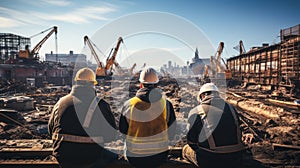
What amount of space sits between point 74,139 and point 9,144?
11.2 ft

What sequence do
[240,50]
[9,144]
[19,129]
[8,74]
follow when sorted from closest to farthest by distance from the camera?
1. [9,144]
2. [19,129]
3. [8,74]
4. [240,50]

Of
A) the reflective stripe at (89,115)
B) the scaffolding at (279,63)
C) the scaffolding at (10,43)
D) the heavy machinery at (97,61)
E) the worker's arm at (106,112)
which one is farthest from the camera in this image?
the scaffolding at (10,43)

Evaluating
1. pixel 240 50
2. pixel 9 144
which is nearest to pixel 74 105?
pixel 9 144

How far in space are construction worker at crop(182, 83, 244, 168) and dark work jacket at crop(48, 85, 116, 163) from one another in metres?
1.32

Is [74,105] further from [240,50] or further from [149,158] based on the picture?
[240,50]

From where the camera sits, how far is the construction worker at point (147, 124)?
268 cm

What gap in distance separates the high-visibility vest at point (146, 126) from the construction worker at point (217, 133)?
1.66ft

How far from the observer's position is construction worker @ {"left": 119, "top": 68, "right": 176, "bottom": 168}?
2.68 meters

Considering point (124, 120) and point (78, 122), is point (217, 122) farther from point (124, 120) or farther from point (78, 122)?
point (78, 122)

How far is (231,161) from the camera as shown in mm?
2756

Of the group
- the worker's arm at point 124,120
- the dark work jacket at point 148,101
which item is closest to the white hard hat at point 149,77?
the dark work jacket at point 148,101

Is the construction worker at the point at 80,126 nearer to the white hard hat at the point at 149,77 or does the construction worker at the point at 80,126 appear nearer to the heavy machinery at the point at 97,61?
the white hard hat at the point at 149,77

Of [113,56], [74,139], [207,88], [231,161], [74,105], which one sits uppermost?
[113,56]

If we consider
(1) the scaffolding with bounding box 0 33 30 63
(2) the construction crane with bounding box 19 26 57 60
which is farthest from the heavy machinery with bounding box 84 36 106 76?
(1) the scaffolding with bounding box 0 33 30 63
